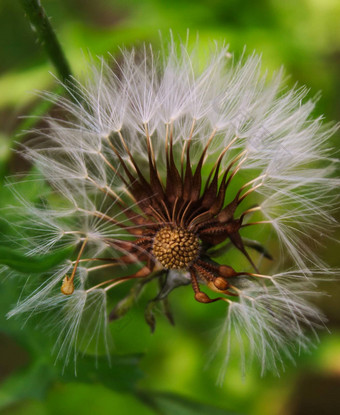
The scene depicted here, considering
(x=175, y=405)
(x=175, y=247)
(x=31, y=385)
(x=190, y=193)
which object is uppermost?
(x=190, y=193)

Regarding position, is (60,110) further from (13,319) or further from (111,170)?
(13,319)

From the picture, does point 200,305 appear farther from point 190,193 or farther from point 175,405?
point 190,193

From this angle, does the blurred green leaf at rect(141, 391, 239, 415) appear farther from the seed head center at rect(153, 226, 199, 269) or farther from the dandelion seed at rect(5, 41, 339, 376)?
the seed head center at rect(153, 226, 199, 269)

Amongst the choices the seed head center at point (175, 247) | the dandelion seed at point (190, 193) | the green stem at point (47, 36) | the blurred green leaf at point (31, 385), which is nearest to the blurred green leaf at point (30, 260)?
the dandelion seed at point (190, 193)

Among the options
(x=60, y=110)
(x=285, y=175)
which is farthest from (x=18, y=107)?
(x=285, y=175)

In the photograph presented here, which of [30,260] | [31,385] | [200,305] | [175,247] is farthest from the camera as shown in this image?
[200,305]

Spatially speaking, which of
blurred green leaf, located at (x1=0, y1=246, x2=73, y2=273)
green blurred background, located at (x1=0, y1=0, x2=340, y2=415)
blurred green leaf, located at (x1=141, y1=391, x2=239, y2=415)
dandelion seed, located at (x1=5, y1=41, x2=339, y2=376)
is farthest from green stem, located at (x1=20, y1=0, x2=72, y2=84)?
blurred green leaf, located at (x1=141, y1=391, x2=239, y2=415)

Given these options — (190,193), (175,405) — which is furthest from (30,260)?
(175,405)
